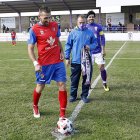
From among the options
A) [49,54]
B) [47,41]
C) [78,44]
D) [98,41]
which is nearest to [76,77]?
[78,44]

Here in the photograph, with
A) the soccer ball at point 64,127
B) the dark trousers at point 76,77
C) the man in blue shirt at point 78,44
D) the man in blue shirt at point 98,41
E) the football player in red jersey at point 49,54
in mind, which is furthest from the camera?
the man in blue shirt at point 98,41

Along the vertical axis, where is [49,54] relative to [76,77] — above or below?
above

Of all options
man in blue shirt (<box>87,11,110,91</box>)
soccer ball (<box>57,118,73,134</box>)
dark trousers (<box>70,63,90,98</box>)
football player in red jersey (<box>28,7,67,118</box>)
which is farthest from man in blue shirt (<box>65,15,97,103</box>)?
soccer ball (<box>57,118,73,134</box>)

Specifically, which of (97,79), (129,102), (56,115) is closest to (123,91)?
(129,102)

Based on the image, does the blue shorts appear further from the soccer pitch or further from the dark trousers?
the dark trousers

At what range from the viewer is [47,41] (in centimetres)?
580

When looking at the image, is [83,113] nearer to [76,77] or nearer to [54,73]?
[54,73]

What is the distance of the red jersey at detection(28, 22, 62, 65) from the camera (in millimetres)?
5746

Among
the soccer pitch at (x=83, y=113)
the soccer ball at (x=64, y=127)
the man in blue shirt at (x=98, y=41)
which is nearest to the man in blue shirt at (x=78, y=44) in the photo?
the soccer pitch at (x=83, y=113)

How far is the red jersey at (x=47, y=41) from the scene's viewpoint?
575cm

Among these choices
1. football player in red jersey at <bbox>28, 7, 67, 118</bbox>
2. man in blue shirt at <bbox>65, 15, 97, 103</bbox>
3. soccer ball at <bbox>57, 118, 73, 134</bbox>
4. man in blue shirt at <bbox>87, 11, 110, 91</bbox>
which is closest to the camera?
soccer ball at <bbox>57, 118, 73, 134</bbox>

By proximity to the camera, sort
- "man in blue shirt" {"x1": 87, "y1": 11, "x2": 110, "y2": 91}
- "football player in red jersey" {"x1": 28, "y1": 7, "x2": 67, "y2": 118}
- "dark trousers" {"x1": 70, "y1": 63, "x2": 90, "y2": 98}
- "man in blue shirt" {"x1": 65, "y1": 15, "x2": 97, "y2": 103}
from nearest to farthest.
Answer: "football player in red jersey" {"x1": 28, "y1": 7, "x2": 67, "y2": 118} → "man in blue shirt" {"x1": 65, "y1": 15, "x2": 97, "y2": 103} → "dark trousers" {"x1": 70, "y1": 63, "x2": 90, "y2": 98} → "man in blue shirt" {"x1": 87, "y1": 11, "x2": 110, "y2": 91}

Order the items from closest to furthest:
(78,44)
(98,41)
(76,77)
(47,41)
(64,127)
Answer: (64,127)
(47,41)
(78,44)
(76,77)
(98,41)

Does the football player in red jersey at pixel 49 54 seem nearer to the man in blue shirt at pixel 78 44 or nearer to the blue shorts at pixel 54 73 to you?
the blue shorts at pixel 54 73
